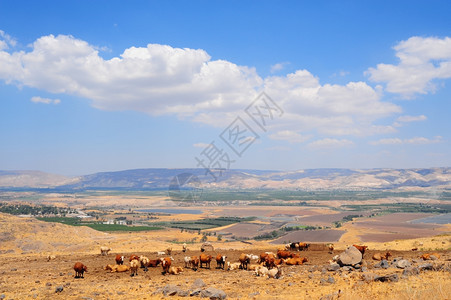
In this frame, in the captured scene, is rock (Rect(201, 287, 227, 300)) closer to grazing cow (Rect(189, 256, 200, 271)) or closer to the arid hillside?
the arid hillside

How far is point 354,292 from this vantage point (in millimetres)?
11781

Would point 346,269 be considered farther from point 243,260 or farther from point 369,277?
point 243,260

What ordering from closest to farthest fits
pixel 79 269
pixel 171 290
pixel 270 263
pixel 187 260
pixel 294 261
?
pixel 171 290
pixel 79 269
pixel 270 263
pixel 294 261
pixel 187 260

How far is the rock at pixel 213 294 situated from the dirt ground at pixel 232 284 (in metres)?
0.36

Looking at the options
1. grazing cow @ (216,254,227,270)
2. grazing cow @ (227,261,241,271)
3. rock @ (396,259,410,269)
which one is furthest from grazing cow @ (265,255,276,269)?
rock @ (396,259,410,269)

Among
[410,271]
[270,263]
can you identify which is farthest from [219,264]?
[410,271]

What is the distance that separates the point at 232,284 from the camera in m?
14.9

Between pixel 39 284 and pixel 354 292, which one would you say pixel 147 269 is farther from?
pixel 354 292

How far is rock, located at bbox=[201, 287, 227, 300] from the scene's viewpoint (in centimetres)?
1266

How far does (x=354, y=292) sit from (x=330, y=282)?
2421 millimetres

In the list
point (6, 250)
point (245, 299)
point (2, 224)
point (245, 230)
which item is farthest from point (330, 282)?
point (245, 230)

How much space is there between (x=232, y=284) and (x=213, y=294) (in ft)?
7.59

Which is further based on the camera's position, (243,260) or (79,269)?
(243,260)

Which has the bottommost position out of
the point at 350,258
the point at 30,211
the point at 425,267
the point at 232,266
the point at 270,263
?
the point at 30,211
